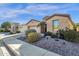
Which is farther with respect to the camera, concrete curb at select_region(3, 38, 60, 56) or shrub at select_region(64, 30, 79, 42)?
shrub at select_region(64, 30, 79, 42)

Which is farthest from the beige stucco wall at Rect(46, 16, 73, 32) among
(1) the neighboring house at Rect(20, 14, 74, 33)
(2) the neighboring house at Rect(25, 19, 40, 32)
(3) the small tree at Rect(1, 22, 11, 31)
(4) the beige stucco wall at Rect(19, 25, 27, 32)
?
(3) the small tree at Rect(1, 22, 11, 31)

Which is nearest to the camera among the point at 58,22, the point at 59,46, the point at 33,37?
the point at 59,46

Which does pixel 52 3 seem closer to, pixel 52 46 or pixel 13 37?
pixel 52 46

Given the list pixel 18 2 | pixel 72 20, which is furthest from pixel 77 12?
pixel 18 2

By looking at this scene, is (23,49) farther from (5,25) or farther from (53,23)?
(53,23)

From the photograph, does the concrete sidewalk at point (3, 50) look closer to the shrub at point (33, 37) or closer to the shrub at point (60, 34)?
the shrub at point (33, 37)

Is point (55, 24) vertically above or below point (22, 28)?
above

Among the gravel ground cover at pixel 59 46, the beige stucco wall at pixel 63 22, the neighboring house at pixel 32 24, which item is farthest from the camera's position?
the neighboring house at pixel 32 24

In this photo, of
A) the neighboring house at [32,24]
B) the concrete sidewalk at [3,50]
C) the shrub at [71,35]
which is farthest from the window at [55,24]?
the concrete sidewalk at [3,50]

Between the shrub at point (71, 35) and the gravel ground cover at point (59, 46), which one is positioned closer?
the gravel ground cover at point (59, 46)

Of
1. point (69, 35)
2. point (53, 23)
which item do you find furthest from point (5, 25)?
point (69, 35)

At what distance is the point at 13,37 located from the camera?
6969 mm

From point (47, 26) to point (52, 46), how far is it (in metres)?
0.60

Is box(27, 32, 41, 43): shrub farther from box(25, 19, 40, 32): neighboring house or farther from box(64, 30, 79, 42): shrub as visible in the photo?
box(64, 30, 79, 42): shrub
